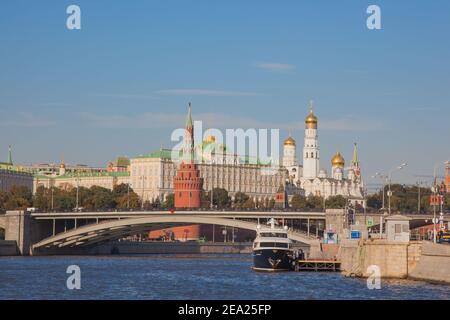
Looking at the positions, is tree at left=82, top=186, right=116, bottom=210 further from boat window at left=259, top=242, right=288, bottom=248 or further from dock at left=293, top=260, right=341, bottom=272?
boat window at left=259, top=242, right=288, bottom=248

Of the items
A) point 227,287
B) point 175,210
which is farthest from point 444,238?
point 175,210

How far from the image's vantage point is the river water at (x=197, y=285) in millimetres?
62812

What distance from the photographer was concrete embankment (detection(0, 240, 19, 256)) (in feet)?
425

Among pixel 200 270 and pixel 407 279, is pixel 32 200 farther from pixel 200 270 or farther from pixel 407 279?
pixel 407 279

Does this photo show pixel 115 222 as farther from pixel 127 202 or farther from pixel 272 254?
pixel 127 202

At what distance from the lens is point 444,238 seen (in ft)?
273

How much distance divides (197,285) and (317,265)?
19512mm

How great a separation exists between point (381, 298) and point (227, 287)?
13.7 m

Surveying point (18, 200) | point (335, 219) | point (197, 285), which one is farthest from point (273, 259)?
point (18, 200)

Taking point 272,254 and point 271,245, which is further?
point 271,245

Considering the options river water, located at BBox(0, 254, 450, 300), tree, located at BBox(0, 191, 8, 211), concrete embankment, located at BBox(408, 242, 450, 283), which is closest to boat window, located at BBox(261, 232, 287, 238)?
river water, located at BBox(0, 254, 450, 300)

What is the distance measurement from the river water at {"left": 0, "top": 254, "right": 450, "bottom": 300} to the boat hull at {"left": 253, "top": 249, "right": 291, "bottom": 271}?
148 cm

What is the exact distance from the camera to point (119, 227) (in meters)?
126

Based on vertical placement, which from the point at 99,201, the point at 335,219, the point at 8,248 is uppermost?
the point at 99,201
